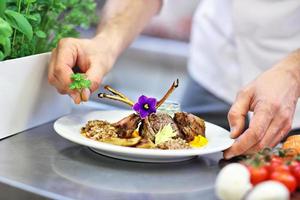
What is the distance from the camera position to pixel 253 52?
1437mm

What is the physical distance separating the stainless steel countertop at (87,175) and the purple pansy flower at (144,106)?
84 mm

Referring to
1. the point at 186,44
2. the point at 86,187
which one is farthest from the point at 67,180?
the point at 186,44

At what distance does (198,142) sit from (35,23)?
350 mm

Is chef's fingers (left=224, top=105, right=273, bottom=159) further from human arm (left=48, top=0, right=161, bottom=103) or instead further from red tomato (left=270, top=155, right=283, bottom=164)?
human arm (left=48, top=0, right=161, bottom=103)

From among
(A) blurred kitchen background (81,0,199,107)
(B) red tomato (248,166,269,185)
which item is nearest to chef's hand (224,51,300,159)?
(B) red tomato (248,166,269,185)

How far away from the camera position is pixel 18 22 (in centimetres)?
94

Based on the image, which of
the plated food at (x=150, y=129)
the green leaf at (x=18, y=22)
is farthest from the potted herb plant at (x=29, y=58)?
the plated food at (x=150, y=129)

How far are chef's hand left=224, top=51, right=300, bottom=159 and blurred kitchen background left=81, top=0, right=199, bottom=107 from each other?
943 millimetres

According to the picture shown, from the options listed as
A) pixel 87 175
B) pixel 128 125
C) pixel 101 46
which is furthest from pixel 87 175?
Answer: pixel 101 46

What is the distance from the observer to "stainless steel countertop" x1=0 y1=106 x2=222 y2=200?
2.55ft

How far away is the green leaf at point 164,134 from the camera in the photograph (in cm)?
90

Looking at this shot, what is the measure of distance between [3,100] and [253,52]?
0.70 metres

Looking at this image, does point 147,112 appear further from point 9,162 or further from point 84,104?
point 84,104

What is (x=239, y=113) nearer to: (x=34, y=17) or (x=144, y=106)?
(x=144, y=106)
